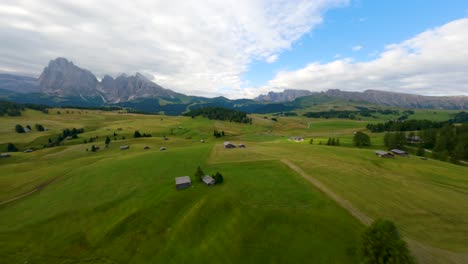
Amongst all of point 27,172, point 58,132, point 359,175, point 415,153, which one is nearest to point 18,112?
point 58,132

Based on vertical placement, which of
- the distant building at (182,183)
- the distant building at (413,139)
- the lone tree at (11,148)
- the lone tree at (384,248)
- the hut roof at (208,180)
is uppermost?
the distant building at (413,139)

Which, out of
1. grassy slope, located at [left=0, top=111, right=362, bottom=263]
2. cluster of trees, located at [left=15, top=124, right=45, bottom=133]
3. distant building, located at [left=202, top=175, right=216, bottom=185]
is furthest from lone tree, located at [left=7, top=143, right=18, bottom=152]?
distant building, located at [left=202, top=175, right=216, bottom=185]

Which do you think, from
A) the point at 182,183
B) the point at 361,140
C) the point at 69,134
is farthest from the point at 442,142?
the point at 69,134

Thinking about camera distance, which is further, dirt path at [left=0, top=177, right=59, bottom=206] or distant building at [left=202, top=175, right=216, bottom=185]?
dirt path at [left=0, top=177, right=59, bottom=206]

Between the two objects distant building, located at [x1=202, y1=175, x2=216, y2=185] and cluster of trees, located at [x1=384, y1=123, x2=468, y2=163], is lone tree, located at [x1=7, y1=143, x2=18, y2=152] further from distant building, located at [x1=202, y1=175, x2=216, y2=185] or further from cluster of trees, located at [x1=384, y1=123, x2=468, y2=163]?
cluster of trees, located at [x1=384, y1=123, x2=468, y2=163]

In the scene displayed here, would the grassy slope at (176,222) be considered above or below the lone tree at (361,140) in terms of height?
below

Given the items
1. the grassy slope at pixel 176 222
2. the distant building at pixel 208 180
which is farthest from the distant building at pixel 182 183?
the distant building at pixel 208 180

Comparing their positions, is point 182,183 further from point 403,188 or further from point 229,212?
A: point 403,188

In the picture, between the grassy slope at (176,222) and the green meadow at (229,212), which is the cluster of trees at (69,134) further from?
the grassy slope at (176,222)
